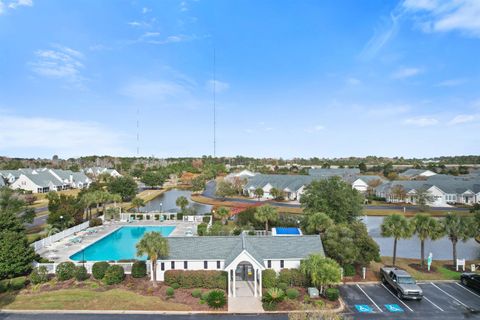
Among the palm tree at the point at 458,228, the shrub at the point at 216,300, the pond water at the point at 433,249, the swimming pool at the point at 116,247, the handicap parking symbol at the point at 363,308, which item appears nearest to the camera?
the handicap parking symbol at the point at 363,308

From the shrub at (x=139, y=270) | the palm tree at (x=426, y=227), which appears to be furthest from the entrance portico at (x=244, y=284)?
the palm tree at (x=426, y=227)

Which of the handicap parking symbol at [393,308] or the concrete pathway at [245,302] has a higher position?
the concrete pathway at [245,302]

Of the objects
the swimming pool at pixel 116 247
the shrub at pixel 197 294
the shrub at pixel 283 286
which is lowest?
the swimming pool at pixel 116 247

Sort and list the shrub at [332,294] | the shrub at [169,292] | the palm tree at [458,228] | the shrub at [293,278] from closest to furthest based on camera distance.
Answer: the shrub at [332,294] < the shrub at [169,292] < the shrub at [293,278] < the palm tree at [458,228]

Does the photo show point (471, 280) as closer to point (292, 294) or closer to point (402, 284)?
point (402, 284)

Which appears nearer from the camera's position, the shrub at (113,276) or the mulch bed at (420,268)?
the shrub at (113,276)

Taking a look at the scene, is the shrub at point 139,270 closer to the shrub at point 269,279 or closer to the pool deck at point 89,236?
the shrub at point 269,279
